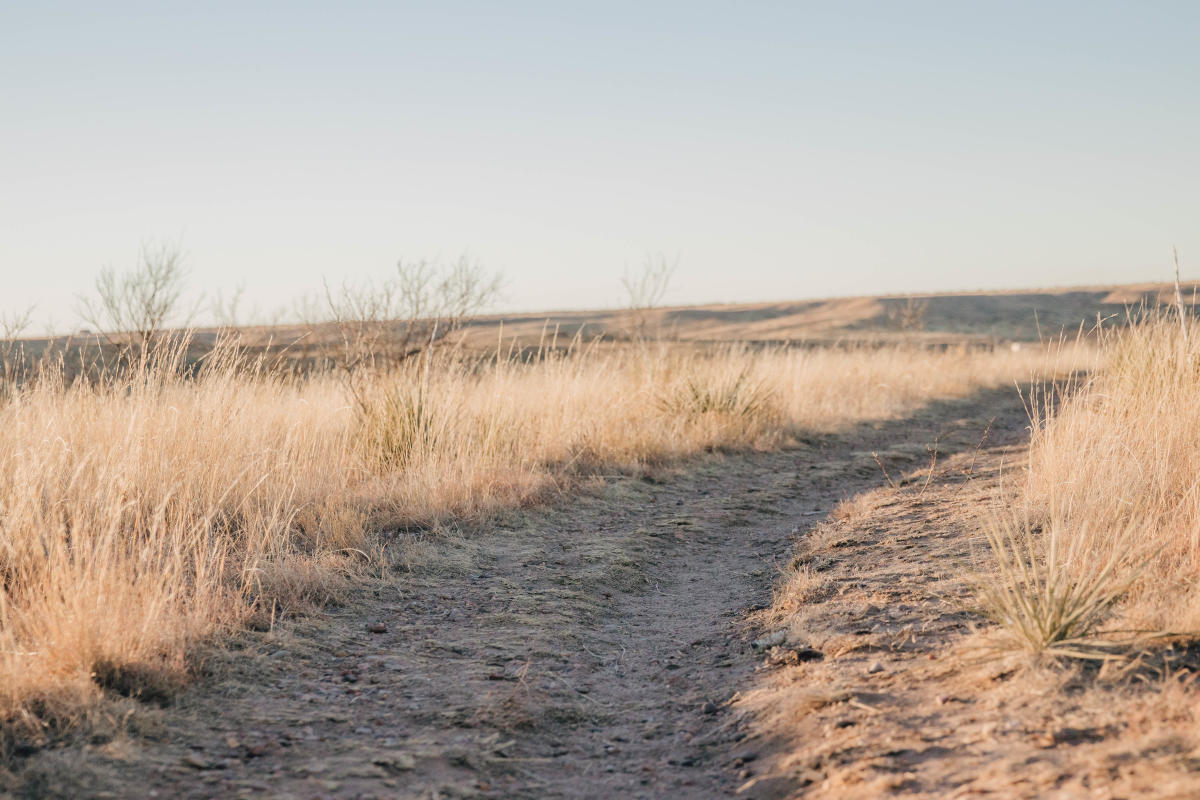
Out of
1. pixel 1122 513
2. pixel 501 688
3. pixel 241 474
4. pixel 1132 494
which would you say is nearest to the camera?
pixel 501 688

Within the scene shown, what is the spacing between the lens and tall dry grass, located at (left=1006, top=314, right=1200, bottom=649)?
A: 3.16m

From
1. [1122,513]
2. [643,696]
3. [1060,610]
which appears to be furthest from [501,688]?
[1122,513]

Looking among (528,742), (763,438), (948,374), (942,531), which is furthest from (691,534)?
(948,374)

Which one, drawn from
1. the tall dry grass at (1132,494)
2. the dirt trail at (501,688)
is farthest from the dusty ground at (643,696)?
the tall dry grass at (1132,494)

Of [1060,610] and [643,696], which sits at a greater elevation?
[1060,610]

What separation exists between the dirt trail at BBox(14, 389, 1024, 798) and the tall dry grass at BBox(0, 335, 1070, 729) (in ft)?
1.06

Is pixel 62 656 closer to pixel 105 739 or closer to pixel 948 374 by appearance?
pixel 105 739

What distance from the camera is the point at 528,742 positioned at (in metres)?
3.04

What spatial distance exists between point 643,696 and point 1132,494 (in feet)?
8.98

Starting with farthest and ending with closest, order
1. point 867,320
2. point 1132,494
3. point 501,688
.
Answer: point 867,320, point 1132,494, point 501,688

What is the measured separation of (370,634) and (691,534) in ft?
9.11

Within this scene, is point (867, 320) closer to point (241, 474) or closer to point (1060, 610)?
point (241, 474)

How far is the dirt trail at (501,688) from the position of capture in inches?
105

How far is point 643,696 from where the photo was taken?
3.48 m
